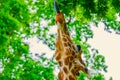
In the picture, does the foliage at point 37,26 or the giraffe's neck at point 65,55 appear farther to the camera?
the giraffe's neck at point 65,55

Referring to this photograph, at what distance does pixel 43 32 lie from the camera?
57.1ft

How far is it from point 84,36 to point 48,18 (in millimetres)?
2105

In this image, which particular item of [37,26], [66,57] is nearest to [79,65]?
[66,57]

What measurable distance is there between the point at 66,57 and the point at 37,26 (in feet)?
23.9

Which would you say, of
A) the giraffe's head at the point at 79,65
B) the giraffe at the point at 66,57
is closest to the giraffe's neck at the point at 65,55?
the giraffe at the point at 66,57

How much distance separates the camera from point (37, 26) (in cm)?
1730

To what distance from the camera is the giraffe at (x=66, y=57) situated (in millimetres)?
10002

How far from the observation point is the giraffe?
10002 millimetres

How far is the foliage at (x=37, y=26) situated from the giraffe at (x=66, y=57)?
1.13m

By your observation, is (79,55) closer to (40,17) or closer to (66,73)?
(66,73)

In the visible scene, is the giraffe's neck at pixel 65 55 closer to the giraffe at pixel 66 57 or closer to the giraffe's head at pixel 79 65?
the giraffe at pixel 66 57

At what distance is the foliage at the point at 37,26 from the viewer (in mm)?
5510

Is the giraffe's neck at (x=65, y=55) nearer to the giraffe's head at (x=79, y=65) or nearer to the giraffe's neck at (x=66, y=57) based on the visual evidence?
the giraffe's neck at (x=66, y=57)

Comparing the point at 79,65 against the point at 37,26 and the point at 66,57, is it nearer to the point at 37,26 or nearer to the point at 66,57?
the point at 66,57
